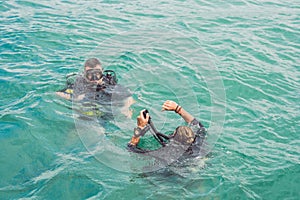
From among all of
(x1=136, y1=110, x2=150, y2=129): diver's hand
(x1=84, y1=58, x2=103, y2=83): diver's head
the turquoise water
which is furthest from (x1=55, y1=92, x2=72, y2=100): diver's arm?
(x1=136, y1=110, x2=150, y2=129): diver's hand

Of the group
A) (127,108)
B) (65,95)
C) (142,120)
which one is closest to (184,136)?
(142,120)

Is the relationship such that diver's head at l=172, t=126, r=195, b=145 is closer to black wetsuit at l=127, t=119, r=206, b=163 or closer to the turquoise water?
black wetsuit at l=127, t=119, r=206, b=163

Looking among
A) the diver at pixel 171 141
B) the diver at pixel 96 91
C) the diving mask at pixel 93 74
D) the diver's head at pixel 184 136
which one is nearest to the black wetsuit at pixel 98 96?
the diver at pixel 96 91

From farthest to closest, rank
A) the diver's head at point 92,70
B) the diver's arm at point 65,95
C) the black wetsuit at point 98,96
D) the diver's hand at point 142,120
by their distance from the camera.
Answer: the diver's arm at point 65,95 < the black wetsuit at point 98,96 < the diver's head at point 92,70 < the diver's hand at point 142,120

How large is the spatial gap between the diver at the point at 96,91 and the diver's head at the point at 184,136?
1.86 metres

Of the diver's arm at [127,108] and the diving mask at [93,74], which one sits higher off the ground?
the diving mask at [93,74]

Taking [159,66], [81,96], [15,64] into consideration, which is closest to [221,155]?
[81,96]

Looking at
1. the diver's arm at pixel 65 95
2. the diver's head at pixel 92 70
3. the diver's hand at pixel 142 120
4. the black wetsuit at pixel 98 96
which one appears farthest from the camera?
the diver's arm at pixel 65 95

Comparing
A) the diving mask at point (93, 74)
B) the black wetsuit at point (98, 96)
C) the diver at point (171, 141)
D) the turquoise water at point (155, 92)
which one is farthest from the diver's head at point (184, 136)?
the diving mask at point (93, 74)

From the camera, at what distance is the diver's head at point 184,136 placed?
5.84 metres

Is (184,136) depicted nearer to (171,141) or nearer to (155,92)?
(171,141)

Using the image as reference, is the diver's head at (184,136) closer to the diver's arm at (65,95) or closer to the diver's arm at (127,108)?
the diver's arm at (127,108)

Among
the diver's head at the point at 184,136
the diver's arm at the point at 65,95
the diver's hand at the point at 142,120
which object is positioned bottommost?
the diver's arm at the point at 65,95

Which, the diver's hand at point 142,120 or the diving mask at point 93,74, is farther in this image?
the diving mask at point 93,74
